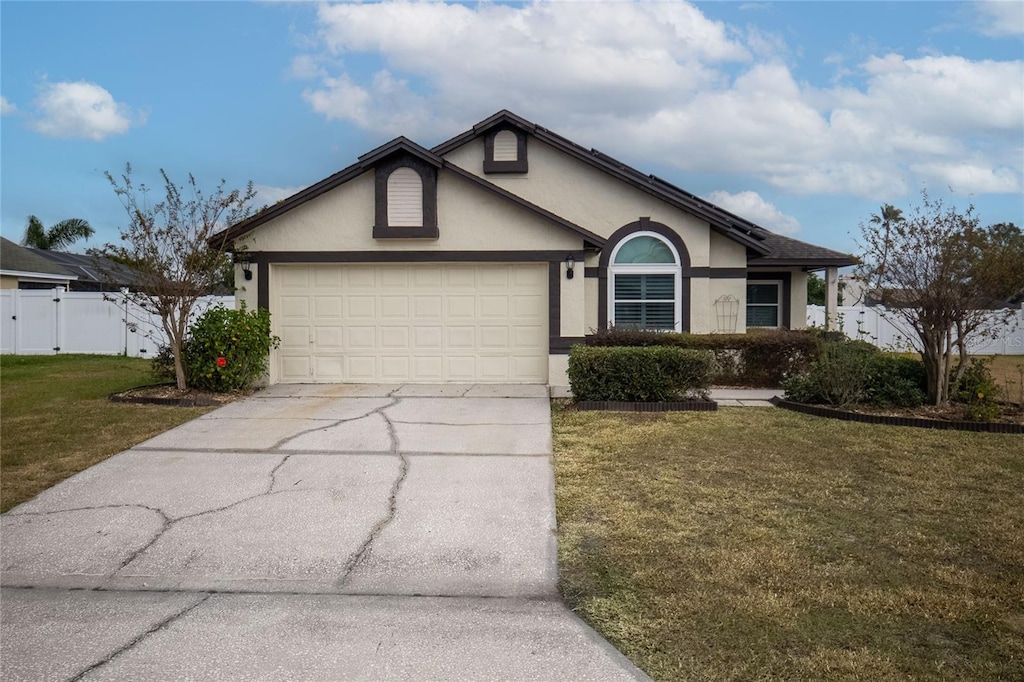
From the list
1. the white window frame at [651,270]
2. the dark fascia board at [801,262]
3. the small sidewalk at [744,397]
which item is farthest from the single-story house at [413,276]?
the dark fascia board at [801,262]

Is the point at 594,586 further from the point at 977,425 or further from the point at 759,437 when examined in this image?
the point at 977,425

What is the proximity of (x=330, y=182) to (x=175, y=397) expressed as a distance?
Result: 4.40 m

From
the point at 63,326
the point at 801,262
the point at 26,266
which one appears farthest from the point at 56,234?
the point at 801,262

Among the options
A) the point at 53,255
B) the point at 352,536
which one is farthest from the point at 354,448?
the point at 53,255

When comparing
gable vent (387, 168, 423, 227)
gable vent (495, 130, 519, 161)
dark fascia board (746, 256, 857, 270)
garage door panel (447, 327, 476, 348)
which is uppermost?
gable vent (495, 130, 519, 161)

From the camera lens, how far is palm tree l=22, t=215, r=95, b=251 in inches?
1596

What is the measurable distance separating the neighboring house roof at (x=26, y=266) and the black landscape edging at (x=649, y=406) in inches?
912

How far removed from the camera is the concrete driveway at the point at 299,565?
4.01 metres

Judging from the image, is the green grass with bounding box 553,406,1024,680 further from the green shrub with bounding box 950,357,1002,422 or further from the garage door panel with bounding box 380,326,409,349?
the garage door panel with bounding box 380,326,409,349

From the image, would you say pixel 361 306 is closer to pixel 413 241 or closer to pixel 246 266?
pixel 413 241

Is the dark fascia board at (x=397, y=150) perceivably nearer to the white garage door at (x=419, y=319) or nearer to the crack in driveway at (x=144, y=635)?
the white garage door at (x=419, y=319)

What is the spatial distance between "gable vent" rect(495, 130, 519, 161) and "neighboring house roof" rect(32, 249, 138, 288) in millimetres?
7744

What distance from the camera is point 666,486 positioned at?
22.9 feet

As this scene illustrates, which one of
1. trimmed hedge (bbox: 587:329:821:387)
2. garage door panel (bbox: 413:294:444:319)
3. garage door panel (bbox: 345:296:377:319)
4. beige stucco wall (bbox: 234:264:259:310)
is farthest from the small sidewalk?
beige stucco wall (bbox: 234:264:259:310)
